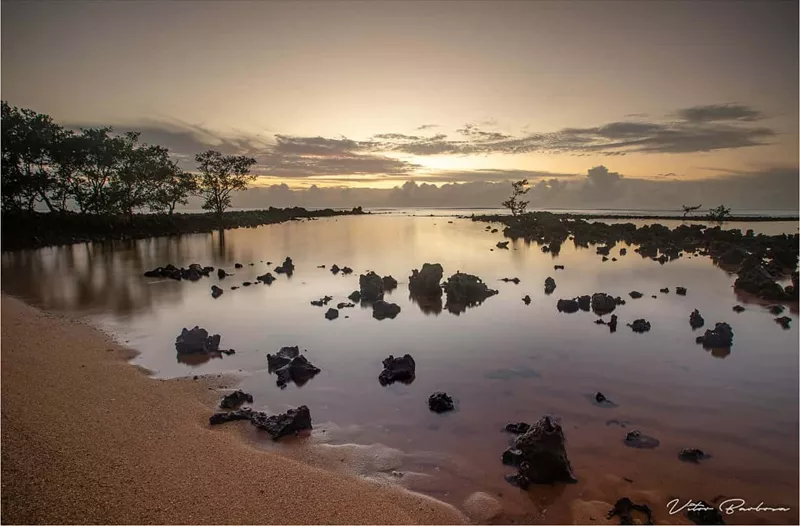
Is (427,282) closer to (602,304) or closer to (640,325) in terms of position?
(602,304)

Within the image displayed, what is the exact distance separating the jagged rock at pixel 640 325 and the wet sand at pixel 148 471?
10816 millimetres

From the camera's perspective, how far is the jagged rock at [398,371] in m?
9.48

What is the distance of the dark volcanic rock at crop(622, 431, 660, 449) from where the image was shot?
689cm

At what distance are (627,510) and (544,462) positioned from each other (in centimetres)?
107

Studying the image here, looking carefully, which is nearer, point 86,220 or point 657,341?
point 657,341

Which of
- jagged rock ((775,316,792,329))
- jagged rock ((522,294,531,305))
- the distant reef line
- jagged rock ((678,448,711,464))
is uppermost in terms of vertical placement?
the distant reef line

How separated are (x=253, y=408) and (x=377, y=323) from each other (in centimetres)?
677

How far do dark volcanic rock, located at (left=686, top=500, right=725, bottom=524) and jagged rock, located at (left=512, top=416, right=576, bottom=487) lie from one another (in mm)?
1374

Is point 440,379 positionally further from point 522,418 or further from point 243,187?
point 243,187

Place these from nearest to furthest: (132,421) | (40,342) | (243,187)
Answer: (132,421), (40,342), (243,187)

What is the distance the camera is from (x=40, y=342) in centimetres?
1048

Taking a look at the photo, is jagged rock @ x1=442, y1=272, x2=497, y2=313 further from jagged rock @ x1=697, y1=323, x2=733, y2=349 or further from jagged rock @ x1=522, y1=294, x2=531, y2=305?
jagged rock @ x1=697, y1=323, x2=733, y2=349

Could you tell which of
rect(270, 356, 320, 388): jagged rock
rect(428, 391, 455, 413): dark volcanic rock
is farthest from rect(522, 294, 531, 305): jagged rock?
rect(270, 356, 320, 388): jagged rock

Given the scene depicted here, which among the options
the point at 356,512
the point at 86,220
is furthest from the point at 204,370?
the point at 86,220
